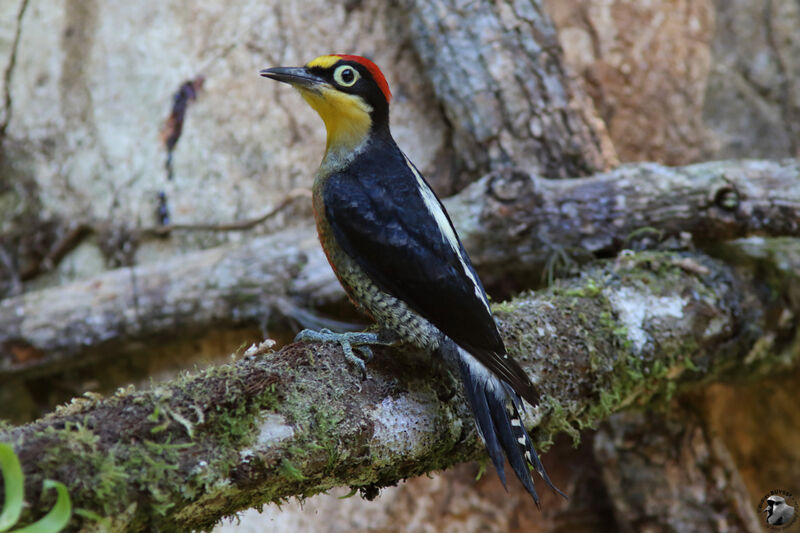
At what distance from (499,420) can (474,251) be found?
1.46 metres

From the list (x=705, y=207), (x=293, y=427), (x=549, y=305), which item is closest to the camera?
(x=293, y=427)

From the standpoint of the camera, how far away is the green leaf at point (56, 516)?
154 centimetres

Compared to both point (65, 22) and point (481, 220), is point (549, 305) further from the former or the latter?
point (65, 22)

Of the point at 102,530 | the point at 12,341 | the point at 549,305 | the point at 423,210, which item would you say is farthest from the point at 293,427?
the point at 12,341

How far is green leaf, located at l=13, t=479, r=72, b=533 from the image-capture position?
1535 mm

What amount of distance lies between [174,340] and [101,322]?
38 cm

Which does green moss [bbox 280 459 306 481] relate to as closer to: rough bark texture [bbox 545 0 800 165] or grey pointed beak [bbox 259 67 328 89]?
grey pointed beak [bbox 259 67 328 89]

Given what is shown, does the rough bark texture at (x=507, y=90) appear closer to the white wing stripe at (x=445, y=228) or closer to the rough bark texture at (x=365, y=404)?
the rough bark texture at (x=365, y=404)

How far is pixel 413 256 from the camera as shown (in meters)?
2.61

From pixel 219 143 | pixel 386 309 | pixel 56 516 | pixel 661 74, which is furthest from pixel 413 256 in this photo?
pixel 661 74

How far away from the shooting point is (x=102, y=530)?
5.52ft

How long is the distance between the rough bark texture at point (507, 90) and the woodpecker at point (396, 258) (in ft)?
3.98

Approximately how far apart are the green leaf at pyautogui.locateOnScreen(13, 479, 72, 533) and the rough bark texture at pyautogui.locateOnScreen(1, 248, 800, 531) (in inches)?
1.9

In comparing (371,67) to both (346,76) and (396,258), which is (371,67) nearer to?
(346,76)
